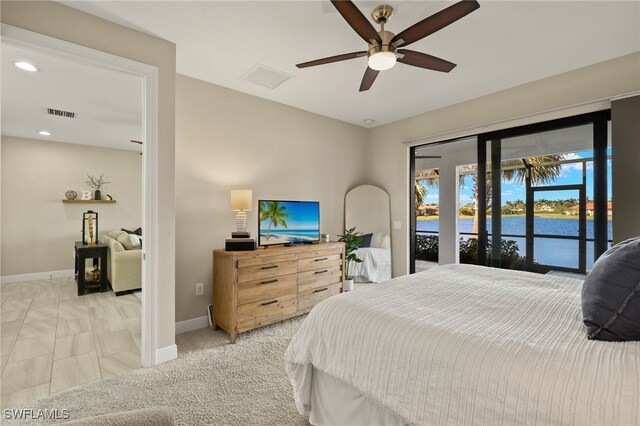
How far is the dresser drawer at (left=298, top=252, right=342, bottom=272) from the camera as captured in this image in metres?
3.18

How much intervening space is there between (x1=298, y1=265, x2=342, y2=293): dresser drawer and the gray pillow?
2.42 m

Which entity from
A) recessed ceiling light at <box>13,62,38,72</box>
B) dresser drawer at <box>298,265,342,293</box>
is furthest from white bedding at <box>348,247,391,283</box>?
recessed ceiling light at <box>13,62,38,72</box>

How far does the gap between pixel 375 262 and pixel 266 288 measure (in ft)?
6.92

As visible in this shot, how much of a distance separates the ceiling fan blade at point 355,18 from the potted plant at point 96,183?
6212mm

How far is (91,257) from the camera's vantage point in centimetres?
435

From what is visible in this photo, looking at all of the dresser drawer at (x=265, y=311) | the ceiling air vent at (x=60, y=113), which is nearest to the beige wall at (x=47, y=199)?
the ceiling air vent at (x=60, y=113)

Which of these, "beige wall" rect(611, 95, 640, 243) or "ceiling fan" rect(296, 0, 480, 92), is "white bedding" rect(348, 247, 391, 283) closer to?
"beige wall" rect(611, 95, 640, 243)

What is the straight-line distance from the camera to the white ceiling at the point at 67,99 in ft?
8.87

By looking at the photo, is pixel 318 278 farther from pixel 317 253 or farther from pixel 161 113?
pixel 161 113

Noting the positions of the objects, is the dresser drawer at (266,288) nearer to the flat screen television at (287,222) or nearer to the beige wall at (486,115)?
the flat screen television at (287,222)

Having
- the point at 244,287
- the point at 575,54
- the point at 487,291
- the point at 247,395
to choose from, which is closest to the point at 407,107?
the point at 575,54

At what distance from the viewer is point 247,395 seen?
1.91 meters

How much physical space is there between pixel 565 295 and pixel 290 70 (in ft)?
9.24

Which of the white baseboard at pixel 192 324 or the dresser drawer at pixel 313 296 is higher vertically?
the dresser drawer at pixel 313 296
